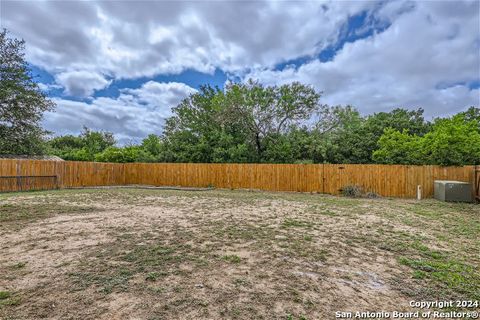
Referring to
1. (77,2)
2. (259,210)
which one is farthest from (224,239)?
(77,2)

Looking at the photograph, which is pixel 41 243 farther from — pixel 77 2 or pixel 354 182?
pixel 354 182

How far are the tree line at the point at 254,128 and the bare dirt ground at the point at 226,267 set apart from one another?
12.0 metres

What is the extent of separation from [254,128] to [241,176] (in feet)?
17.2

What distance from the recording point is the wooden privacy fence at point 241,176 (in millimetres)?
11391

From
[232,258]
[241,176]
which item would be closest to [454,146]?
[241,176]

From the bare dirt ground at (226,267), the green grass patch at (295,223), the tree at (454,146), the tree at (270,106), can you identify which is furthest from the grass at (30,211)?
the tree at (454,146)

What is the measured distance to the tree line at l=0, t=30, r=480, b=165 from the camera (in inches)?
631

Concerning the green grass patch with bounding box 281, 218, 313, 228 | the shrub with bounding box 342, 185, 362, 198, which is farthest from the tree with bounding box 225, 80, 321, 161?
the green grass patch with bounding box 281, 218, 313, 228

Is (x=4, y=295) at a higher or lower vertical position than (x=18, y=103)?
lower

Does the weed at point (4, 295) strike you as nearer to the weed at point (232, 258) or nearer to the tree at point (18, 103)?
the weed at point (232, 258)

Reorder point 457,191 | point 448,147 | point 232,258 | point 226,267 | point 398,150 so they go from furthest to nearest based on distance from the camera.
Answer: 1. point 398,150
2. point 448,147
3. point 457,191
4. point 232,258
5. point 226,267

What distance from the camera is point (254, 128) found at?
19.0 m

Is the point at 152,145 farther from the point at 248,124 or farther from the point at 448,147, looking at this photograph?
the point at 448,147

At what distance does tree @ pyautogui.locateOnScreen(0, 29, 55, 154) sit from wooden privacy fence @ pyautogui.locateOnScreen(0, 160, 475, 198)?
4.98 metres
